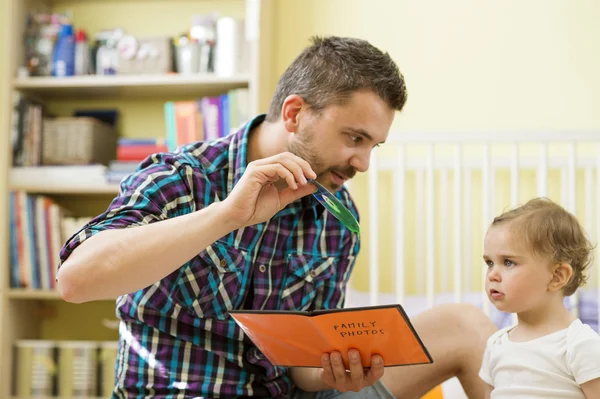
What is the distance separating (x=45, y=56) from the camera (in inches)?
104

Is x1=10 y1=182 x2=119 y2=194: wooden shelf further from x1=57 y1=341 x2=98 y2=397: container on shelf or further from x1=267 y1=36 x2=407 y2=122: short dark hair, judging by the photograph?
x1=267 y1=36 x2=407 y2=122: short dark hair

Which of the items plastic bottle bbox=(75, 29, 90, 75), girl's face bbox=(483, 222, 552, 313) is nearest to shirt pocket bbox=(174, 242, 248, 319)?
girl's face bbox=(483, 222, 552, 313)

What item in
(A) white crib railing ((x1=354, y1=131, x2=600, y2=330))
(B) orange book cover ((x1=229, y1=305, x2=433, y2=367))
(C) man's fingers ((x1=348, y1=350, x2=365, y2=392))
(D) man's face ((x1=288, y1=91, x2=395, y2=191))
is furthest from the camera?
(A) white crib railing ((x1=354, y1=131, x2=600, y2=330))

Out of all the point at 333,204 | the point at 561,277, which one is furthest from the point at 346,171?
the point at 561,277

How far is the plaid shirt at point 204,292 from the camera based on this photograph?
3.93 feet

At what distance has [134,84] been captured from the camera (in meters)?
2.58

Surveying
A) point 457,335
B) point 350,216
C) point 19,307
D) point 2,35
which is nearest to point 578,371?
point 457,335

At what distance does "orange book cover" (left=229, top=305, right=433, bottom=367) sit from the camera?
103cm

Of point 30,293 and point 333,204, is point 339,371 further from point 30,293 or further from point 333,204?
point 30,293

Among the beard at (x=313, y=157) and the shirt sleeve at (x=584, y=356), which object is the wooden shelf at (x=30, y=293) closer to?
the beard at (x=313, y=157)

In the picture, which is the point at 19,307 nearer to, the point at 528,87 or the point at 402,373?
the point at 402,373

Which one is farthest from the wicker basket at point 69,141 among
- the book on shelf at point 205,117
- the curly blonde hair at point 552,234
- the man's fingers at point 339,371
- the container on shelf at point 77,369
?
the curly blonde hair at point 552,234

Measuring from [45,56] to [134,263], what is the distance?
1876 mm

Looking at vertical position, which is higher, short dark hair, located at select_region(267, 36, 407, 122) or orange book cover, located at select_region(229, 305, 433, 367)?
short dark hair, located at select_region(267, 36, 407, 122)
